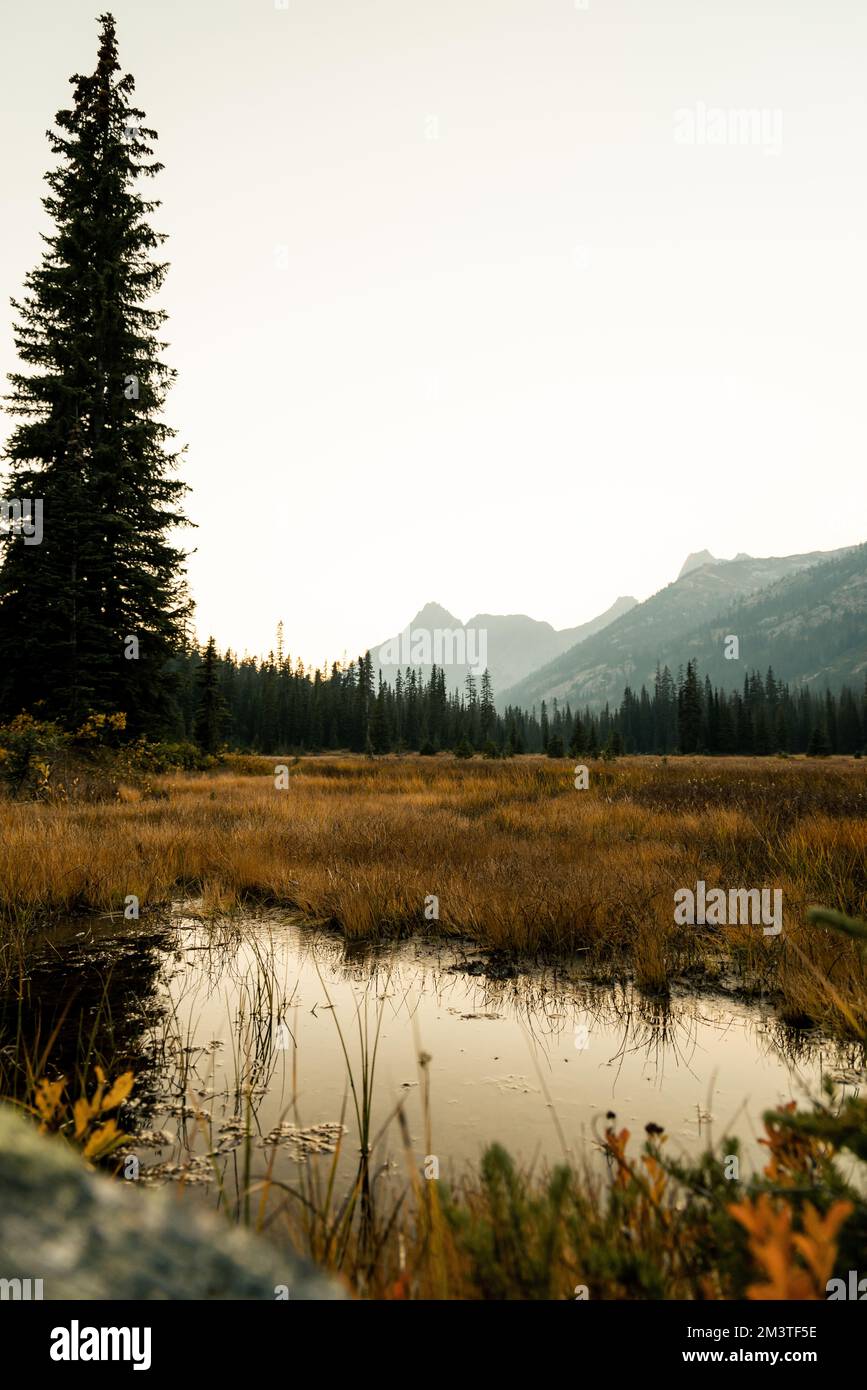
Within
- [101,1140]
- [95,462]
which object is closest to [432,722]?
[95,462]

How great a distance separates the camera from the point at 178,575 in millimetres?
18750

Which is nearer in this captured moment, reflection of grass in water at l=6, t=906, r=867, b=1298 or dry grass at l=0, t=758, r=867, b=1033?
reflection of grass in water at l=6, t=906, r=867, b=1298

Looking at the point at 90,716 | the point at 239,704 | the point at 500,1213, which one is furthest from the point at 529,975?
the point at 239,704

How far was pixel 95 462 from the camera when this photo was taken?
1744 cm

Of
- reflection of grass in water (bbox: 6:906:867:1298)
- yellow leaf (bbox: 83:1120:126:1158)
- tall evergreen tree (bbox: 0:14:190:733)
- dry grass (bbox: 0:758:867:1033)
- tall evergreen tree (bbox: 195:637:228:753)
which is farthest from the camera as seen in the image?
tall evergreen tree (bbox: 195:637:228:753)

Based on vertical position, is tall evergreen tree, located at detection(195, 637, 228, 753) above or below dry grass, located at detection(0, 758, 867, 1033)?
above

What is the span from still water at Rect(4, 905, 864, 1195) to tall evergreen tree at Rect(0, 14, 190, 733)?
41.6 ft

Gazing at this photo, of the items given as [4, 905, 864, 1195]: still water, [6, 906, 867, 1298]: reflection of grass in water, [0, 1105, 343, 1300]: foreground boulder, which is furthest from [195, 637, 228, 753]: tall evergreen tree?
[0, 1105, 343, 1300]: foreground boulder

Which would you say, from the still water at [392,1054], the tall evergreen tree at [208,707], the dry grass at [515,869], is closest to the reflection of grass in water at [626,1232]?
the still water at [392,1054]

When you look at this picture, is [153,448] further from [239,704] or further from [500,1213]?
[239,704]

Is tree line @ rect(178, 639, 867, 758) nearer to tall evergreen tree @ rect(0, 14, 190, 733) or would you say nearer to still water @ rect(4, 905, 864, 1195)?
tall evergreen tree @ rect(0, 14, 190, 733)

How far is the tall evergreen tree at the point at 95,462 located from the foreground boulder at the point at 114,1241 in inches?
651

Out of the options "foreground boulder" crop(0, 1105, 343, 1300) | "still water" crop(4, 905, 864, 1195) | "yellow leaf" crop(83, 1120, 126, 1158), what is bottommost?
"still water" crop(4, 905, 864, 1195)

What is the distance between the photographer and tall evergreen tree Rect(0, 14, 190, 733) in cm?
1605
